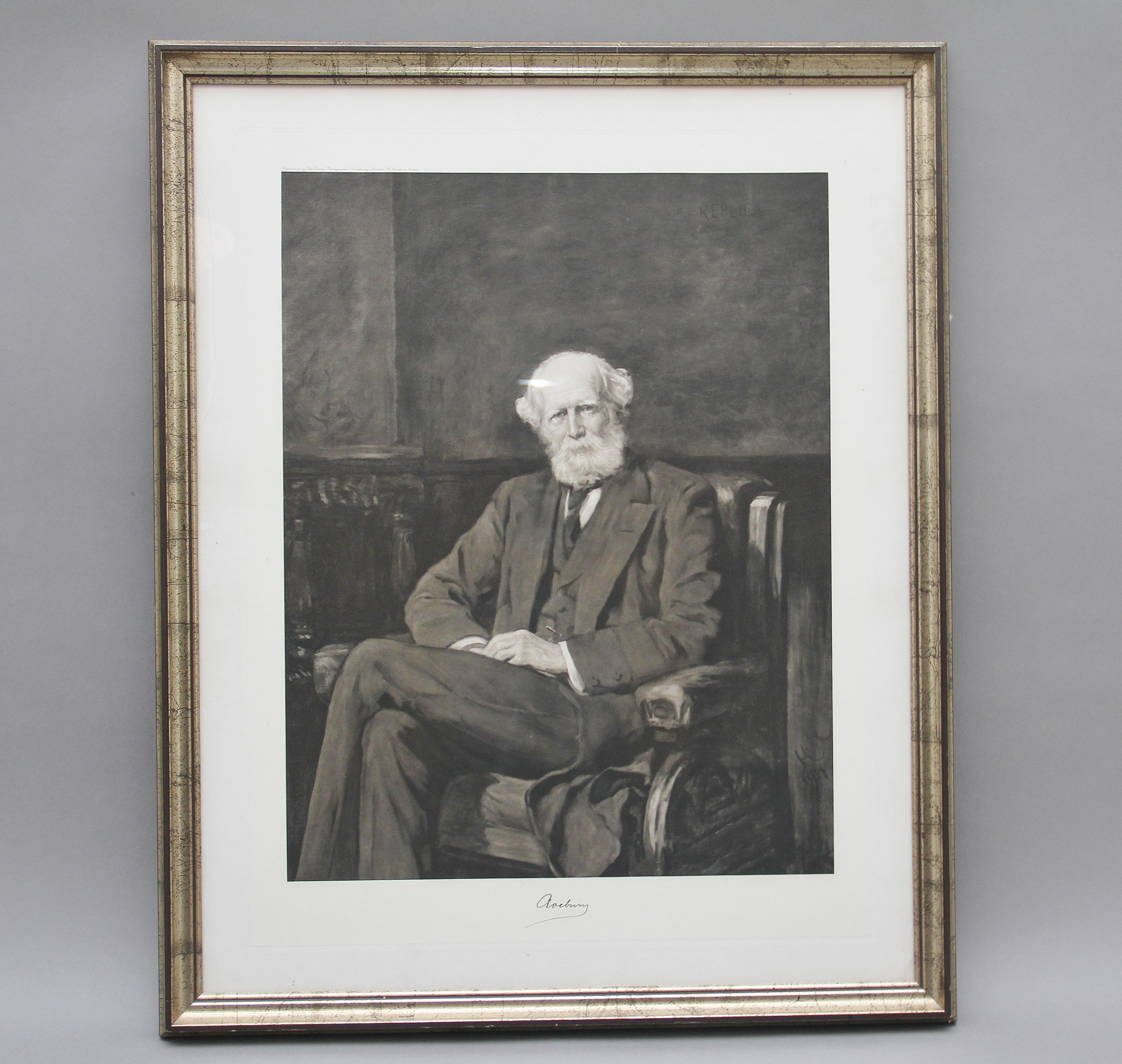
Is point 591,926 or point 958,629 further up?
point 958,629

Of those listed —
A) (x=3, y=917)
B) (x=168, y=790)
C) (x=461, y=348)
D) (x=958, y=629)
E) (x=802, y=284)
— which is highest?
(x=802, y=284)

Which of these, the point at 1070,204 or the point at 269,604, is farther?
the point at 1070,204

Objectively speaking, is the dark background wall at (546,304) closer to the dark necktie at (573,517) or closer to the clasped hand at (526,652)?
the dark necktie at (573,517)

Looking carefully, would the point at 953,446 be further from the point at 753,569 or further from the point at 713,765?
the point at 713,765

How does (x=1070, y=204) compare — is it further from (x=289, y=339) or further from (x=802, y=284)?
→ (x=289, y=339)

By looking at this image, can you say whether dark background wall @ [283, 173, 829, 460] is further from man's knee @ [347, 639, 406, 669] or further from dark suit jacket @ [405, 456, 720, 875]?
man's knee @ [347, 639, 406, 669]

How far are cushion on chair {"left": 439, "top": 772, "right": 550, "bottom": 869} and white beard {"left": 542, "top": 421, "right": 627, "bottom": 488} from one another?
1.77 feet

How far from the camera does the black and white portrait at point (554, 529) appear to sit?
4.75 ft

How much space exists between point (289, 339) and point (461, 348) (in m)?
0.30

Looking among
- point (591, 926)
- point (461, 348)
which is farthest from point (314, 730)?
point (461, 348)

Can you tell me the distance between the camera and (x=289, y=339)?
1.45 meters
